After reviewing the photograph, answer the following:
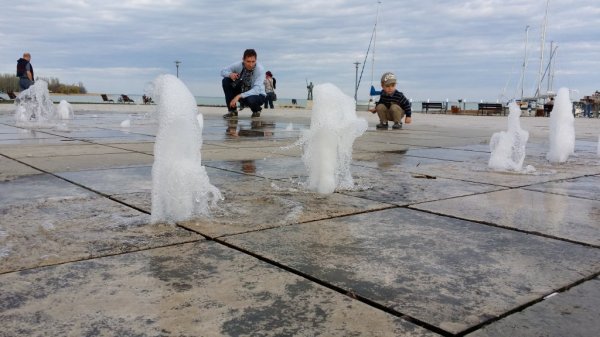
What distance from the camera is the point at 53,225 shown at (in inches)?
106

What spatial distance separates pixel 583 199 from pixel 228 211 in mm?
2476

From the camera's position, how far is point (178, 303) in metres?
1.74

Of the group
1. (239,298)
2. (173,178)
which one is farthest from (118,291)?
(173,178)

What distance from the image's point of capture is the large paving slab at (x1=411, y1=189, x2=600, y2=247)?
2758mm

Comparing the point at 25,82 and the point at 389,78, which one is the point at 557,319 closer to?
the point at 389,78

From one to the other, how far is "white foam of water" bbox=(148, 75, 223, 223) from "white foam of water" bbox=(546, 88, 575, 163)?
4.48 metres

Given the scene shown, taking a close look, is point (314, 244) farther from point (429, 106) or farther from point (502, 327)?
point (429, 106)

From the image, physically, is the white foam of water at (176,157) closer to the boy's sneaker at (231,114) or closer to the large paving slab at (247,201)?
the large paving slab at (247,201)

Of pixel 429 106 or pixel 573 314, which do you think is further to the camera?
pixel 429 106

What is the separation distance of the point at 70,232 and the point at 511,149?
438 centimetres

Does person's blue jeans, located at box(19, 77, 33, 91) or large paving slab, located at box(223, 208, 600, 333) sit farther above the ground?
person's blue jeans, located at box(19, 77, 33, 91)

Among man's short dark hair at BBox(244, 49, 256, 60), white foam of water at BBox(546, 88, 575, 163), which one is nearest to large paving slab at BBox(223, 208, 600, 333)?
white foam of water at BBox(546, 88, 575, 163)

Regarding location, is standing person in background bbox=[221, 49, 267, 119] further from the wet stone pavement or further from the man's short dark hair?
the wet stone pavement

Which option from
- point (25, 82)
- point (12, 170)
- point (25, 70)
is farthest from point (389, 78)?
point (25, 82)
